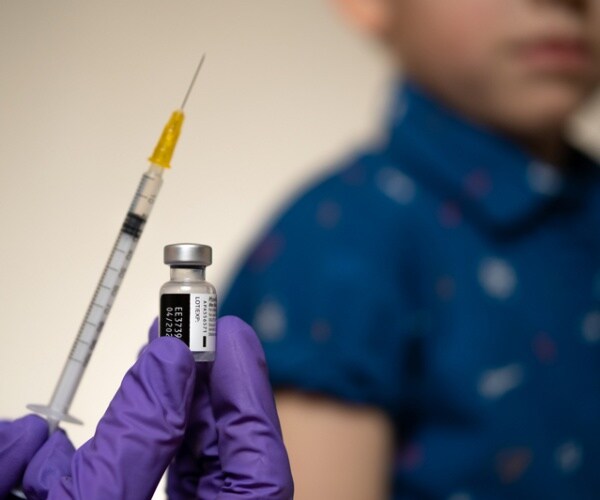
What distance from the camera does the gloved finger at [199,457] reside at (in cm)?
63

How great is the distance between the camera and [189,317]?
0.60 meters

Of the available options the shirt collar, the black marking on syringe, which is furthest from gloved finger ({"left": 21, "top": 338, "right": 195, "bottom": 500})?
the shirt collar

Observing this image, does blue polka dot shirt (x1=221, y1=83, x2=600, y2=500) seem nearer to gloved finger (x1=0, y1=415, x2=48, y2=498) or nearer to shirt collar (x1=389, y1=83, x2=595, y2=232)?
shirt collar (x1=389, y1=83, x2=595, y2=232)

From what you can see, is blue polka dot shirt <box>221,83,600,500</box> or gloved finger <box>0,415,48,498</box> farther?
blue polka dot shirt <box>221,83,600,500</box>

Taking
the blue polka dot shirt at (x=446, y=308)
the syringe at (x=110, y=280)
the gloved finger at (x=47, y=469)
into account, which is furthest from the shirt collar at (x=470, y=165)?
the gloved finger at (x=47, y=469)

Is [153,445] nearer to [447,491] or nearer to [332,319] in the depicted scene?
[332,319]

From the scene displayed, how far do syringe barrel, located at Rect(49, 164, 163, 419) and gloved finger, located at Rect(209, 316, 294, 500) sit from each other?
0.35ft

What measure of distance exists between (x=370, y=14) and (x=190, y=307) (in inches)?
21.9

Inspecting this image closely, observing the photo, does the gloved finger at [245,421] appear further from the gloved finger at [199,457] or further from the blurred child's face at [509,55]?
the blurred child's face at [509,55]

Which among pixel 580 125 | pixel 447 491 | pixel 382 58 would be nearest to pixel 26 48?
pixel 382 58

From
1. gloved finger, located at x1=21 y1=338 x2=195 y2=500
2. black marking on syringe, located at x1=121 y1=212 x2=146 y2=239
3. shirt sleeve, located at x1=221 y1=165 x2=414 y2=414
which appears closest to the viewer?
gloved finger, located at x1=21 y1=338 x2=195 y2=500

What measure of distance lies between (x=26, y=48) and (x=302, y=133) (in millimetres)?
399

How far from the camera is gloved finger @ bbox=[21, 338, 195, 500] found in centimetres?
56

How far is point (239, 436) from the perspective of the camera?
1.97 feet
